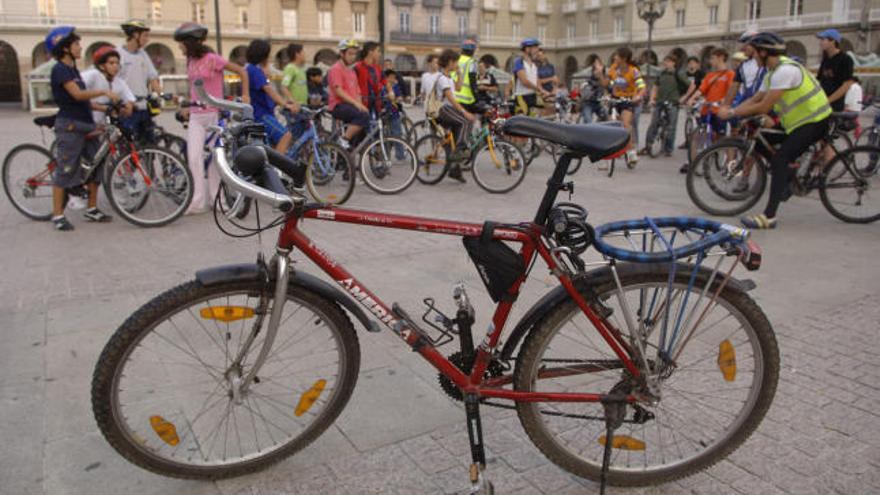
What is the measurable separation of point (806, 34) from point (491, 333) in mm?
51363

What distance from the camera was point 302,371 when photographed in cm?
287

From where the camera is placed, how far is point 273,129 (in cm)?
790

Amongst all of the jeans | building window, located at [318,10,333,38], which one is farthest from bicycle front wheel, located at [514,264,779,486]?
building window, located at [318,10,333,38]

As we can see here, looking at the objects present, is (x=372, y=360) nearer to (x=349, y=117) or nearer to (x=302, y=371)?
(x=302, y=371)

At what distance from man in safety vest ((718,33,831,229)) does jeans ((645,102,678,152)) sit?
5.32 metres

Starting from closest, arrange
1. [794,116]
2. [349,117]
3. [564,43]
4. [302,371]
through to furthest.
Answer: [302,371] → [794,116] → [349,117] → [564,43]

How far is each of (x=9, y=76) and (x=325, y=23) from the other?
22.7 m

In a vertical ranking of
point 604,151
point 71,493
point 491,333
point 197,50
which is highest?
point 197,50

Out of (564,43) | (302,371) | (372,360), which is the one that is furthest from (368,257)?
(564,43)

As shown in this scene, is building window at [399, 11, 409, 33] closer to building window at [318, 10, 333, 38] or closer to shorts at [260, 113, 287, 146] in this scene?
building window at [318, 10, 333, 38]

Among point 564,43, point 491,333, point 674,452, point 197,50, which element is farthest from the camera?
point 564,43

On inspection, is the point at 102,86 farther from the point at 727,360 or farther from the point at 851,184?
the point at 851,184

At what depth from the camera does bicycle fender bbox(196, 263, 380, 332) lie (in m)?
2.23

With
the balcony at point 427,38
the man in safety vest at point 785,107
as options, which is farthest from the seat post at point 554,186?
the balcony at point 427,38
